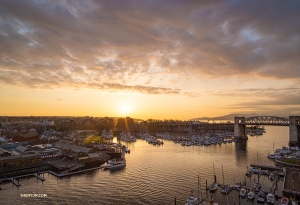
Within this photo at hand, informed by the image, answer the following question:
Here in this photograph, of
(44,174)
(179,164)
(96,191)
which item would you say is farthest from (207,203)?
(44,174)

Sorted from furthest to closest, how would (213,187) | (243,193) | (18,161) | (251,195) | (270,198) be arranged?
(18,161) < (213,187) < (243,193) < (251,195) < (270,198)

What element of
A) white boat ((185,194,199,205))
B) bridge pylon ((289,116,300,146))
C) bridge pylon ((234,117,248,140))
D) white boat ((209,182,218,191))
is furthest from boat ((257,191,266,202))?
bridge pylon ((234,117,248,140))

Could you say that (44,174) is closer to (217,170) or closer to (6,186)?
(6,186)

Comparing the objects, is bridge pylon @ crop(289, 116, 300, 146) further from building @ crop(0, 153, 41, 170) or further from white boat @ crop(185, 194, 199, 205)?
building @ crop(0, 153, 41, 170)

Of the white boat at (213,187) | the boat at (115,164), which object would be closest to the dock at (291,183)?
the white boat at (213,187)

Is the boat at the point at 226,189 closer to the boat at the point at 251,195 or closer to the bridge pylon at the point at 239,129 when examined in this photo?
the boat at the point at 251,195

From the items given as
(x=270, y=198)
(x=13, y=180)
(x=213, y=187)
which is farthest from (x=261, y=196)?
(x=13, y=180)

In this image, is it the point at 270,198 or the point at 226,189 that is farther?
the point at 226,189

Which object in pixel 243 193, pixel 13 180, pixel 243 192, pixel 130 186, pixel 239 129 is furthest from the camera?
pixel 239 129

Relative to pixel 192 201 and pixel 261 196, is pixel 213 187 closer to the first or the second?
pixel 261 196

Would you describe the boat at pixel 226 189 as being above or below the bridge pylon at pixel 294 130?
below

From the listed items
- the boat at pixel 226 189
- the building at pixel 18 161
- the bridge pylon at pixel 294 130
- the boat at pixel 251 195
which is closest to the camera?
the boat at pixel 251 195
